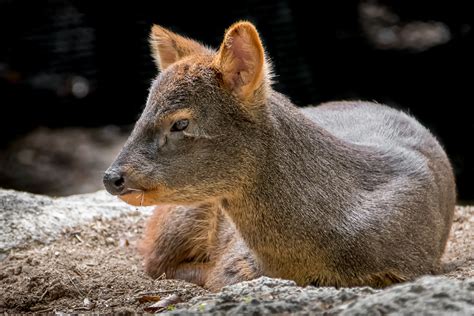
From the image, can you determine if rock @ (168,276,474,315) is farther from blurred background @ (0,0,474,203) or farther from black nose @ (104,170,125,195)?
blurred background @ (0,0,474,203)

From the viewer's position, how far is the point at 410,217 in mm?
5180

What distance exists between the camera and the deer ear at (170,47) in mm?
5367

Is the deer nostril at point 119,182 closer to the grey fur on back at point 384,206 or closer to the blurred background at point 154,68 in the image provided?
the grey fur on back at point 384,206

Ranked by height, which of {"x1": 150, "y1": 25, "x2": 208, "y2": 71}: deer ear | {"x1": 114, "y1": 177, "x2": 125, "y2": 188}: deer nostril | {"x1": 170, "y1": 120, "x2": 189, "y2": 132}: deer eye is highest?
{"x1": 150, "y1": 25, "x2": 208, "y2": 71}: deer ear

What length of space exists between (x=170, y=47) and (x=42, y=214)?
2013mm

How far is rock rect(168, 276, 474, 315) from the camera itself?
3.33 metres

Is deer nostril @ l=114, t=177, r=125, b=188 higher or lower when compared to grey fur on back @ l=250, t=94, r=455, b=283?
higher

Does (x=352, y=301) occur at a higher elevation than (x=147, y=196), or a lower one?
higher

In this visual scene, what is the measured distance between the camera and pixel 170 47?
545cm

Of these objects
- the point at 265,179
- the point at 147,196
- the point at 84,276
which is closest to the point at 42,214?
the point at 84,276

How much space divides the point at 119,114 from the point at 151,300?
6.96 meters

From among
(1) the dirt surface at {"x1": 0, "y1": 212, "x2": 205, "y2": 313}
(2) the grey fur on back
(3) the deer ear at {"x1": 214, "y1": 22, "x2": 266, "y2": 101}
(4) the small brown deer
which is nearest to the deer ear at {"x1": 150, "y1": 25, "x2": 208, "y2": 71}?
(4) the small brown deer

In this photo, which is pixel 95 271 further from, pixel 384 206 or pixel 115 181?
pixel 384 206

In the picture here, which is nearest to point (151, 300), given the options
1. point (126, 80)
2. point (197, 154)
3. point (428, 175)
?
point (197, 154)
